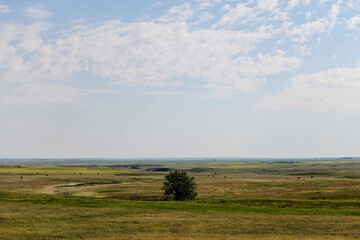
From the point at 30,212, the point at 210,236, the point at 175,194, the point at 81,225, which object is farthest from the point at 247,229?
the point at 175,194

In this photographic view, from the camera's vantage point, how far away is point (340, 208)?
169ft

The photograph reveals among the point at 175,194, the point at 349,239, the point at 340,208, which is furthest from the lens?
the point at 175,194

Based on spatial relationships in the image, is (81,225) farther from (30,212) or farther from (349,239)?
(349,239)

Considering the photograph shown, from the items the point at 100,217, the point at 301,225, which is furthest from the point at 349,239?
the point at 100,217

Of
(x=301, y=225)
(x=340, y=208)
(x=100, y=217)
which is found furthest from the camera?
(x=340, y=208)

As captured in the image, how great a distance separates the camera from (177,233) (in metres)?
33.9

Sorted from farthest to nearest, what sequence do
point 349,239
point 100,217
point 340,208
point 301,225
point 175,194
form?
point 175,194, point 340,208, point 100,217, point 301,225, point 349,239

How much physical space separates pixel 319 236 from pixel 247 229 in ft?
21.7

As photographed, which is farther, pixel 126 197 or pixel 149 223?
pixel 126 197

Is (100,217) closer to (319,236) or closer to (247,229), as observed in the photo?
(247,229)

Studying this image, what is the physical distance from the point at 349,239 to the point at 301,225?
283 inches

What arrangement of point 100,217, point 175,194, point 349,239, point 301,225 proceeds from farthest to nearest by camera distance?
1. point 175,194
2. point 100,217
3. point 301,225
4. point 349,239

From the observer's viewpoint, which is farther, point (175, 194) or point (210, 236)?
point (175, 194)

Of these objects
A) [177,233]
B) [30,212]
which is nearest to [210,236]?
[177,233]
